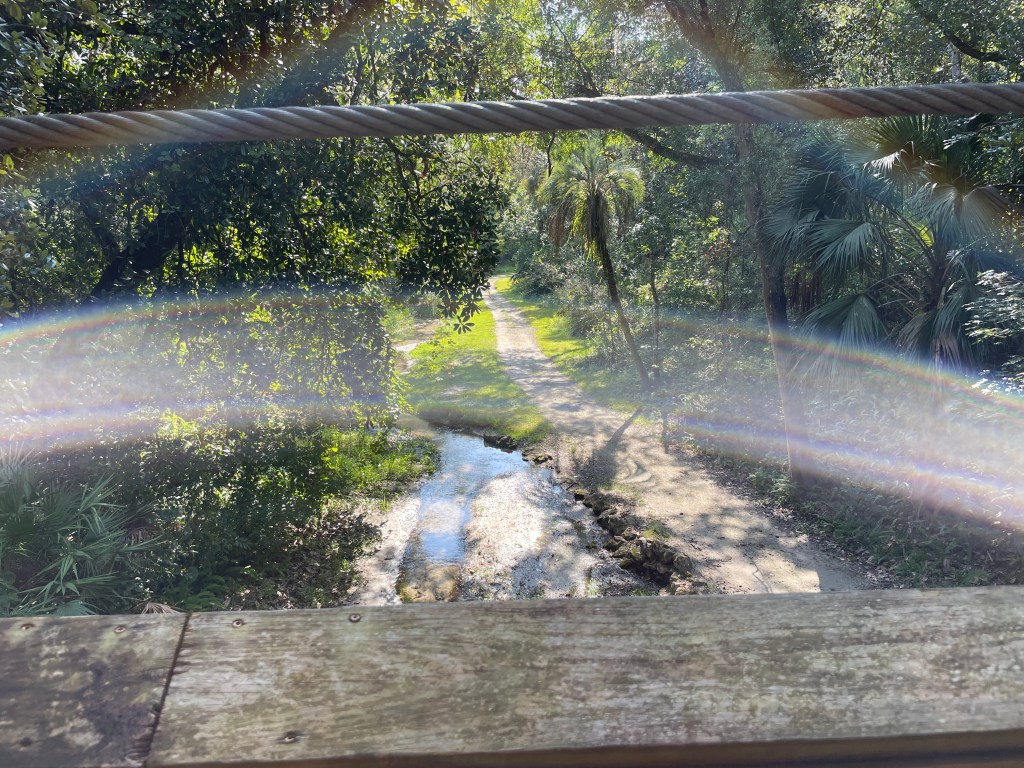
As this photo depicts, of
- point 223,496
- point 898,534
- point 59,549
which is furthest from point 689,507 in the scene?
point 59,549

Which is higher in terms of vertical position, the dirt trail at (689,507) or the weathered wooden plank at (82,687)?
the weathered wooden plank at (82,687)

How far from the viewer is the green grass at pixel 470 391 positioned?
1493 cm

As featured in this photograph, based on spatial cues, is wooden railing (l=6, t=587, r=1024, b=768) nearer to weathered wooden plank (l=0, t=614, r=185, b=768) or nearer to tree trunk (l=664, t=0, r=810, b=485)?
weathered wooden plank (l=0, t=614, r=185, b=768)

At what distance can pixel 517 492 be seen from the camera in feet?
37.2

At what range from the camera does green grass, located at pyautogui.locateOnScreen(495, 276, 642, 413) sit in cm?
1627

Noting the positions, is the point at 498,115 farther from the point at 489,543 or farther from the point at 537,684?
the point at 489,543

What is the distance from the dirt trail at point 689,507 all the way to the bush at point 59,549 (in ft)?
18.8

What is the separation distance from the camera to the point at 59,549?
5164 mm

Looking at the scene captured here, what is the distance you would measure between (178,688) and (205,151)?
540 cm

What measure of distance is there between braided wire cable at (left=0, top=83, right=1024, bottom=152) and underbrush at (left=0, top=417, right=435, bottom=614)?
14.7 ft

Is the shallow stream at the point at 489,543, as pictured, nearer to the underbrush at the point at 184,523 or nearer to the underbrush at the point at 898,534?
the underbrush at the point at 184,523

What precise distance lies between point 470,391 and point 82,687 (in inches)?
650

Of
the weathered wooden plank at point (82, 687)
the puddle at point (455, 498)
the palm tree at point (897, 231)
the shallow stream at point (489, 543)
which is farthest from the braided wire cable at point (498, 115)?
the puddle at point (455, 498)

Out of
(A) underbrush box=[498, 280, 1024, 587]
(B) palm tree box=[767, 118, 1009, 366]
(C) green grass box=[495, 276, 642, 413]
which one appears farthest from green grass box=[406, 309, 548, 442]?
(B) palm tree box=[767, 118, 1009, 366]
